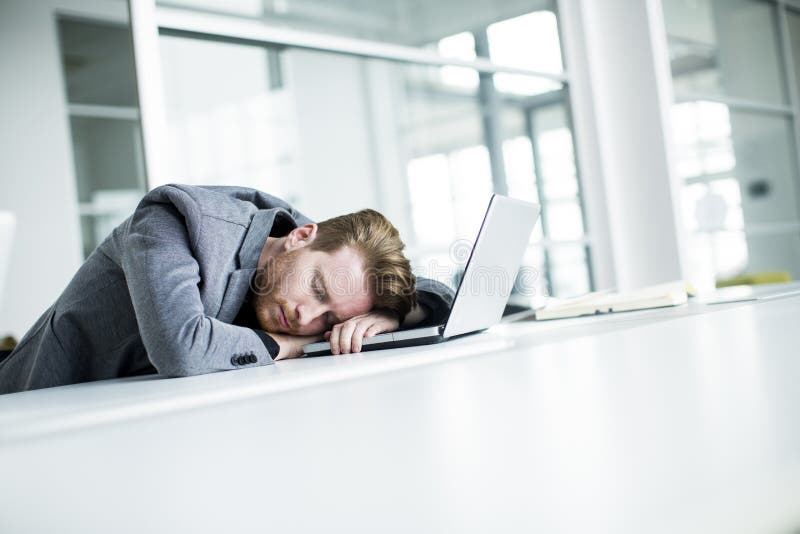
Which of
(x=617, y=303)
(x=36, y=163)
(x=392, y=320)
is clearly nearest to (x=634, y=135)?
(x=617, y=303)

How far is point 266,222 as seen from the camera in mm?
1293

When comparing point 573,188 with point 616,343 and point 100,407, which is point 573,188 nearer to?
point 616,343

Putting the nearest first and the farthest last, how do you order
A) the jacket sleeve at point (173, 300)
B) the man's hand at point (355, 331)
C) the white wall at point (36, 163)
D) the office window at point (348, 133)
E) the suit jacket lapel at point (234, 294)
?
1. the jacket sleeve at point (173, 300)
2. the man's hand at point (355, 331)
3. the suit jacket lapel at point (234, 294)
4. the white wall at point (36, 163)
5. the office window at point (348, 133)

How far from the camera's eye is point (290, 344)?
120 centimetres

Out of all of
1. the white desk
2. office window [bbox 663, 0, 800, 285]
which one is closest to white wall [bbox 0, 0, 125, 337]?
office window [bbox 663, 0, 800, 285]

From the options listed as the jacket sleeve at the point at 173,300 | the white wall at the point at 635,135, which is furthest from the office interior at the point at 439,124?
the jacket sleeve at the point at 173,300

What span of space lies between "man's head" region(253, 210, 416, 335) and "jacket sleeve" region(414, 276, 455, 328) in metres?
0.03

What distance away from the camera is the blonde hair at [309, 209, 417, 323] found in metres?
1.32

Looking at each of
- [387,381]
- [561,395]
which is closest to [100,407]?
[387,381]

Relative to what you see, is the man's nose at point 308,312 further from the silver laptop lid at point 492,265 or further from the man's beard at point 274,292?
the silver laptop lid at point 492,265

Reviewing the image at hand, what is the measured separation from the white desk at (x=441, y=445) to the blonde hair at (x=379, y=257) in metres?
0.56

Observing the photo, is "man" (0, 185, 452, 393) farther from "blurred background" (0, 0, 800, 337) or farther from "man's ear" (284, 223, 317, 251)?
"blurred background" (0, 0, 800, 337)

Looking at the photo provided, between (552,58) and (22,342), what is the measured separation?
2.76 m

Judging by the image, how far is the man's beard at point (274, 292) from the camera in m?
1.25
